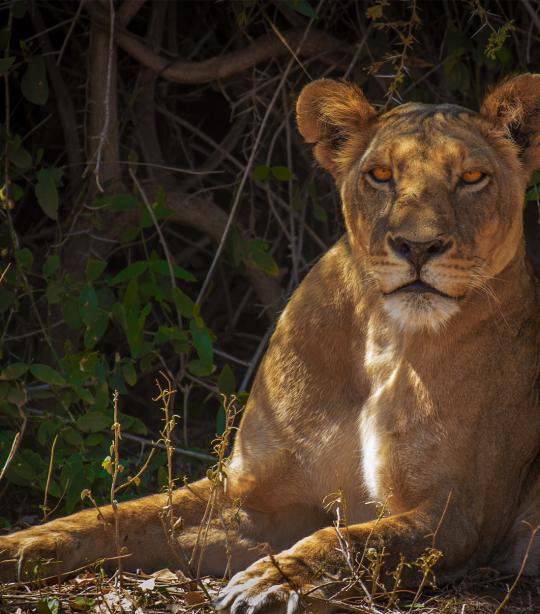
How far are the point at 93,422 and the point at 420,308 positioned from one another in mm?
1386

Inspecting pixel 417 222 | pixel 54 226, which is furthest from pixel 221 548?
pixel 54 226

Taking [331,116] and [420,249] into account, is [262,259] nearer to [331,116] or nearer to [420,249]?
[331,116]

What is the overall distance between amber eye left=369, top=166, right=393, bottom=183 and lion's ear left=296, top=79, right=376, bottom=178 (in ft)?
0.89

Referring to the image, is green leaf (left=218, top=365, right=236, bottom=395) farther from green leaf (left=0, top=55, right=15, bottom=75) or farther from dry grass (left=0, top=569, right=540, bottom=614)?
A: green leaf (left=0, top=55, right=15, bottom=75)

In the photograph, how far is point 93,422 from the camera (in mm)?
3812

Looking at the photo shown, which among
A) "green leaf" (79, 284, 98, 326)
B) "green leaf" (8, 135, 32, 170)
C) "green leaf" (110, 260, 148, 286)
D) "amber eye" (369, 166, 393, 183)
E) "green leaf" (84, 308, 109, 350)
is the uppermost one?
"amber eye" (369, 166, 393, 183)

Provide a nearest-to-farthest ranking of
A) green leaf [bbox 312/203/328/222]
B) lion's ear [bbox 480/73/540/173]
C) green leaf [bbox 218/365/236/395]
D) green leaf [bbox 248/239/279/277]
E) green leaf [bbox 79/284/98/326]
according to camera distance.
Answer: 1. lion's ear [bbox 480/73/540/173]
2. green leaf [bbox 79/284/98/326]
3. green leaf [bbox 218/365/236/395]
4. green leaf [bbox 248/239/279/277]
5. green leaf [bbox 312/203/328/222]

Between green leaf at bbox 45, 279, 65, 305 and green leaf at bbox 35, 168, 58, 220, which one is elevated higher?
green leaf at bbox 35, 168, 58, 220

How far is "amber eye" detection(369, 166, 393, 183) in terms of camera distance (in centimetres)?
312

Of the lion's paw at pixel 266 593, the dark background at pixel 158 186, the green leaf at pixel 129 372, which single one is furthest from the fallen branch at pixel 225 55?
the lion's paw at pixel 266 593

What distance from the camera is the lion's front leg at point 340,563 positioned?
2.60 meters

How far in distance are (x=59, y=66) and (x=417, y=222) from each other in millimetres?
2353

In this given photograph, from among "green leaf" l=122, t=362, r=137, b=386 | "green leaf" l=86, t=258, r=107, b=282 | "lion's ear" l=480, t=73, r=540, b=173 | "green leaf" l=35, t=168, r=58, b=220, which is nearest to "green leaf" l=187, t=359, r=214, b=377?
"green leaf" l=122, t=362, r=137, b=386

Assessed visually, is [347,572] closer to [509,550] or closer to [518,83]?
[509,550]
